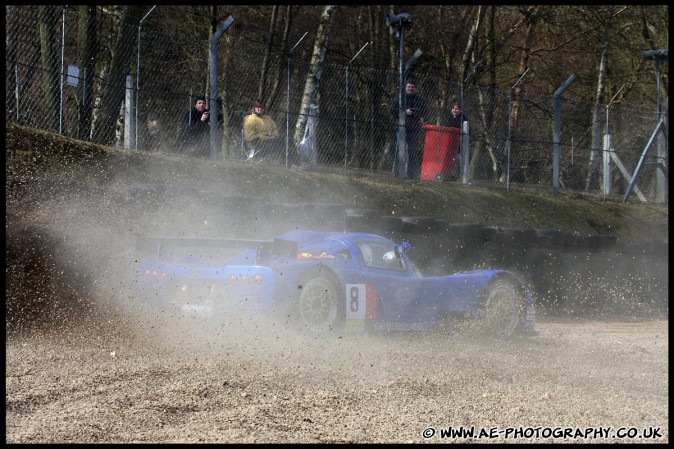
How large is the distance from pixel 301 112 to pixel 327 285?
23.9 ft

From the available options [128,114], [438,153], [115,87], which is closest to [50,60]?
[115,87]

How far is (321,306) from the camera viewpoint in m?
8.18

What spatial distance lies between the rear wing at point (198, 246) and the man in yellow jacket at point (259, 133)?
6.60 meters

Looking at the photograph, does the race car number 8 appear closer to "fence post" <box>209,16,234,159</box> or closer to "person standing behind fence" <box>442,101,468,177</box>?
"fence post" <box>209,16,234,159</box>

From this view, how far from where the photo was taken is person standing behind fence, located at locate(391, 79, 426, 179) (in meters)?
15.4

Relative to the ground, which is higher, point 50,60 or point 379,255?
point 50,60

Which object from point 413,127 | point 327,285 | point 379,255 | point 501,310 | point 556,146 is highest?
point 413,127

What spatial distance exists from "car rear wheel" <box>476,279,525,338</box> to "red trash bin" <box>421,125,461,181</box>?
6733 mm

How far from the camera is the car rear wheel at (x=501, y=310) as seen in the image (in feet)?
30.3

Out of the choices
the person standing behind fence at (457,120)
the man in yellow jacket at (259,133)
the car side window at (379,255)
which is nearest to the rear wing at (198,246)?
the car side window at (379,255)

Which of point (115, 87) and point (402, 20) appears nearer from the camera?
point (115, 87)

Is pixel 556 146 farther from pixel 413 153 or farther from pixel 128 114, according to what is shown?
pixel 128 114

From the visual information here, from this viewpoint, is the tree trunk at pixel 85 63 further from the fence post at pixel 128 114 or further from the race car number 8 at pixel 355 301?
the race car number 8 at pixel 355 301

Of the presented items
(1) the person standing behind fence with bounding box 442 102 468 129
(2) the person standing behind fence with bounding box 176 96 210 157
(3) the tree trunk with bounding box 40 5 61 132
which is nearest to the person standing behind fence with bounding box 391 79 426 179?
(1) the person standing behind fence with bounding box 442 102 468 129
